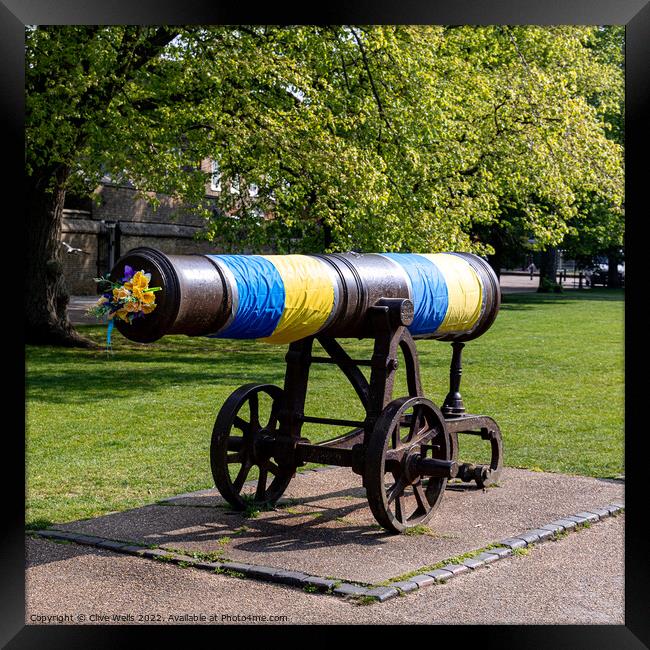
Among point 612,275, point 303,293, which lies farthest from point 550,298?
point 303,293

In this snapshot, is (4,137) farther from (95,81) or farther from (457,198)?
(457,198)

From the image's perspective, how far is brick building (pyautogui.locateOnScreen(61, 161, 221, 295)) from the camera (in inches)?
1316

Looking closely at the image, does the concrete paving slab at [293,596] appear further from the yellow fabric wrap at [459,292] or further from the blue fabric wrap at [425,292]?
the yellow fabric wrap at [459,292]

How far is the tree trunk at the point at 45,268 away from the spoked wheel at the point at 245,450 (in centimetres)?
1268

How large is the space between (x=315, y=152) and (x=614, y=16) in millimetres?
12912

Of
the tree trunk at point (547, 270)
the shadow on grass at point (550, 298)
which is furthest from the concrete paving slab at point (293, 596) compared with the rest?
the tree trunk at point (547, 270)

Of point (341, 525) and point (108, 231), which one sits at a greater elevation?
point (108, 231)

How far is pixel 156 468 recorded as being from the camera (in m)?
9.55

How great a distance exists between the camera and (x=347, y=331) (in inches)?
291

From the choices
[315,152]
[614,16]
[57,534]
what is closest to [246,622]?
[57,534]

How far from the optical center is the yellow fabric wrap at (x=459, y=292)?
7984 millimetres

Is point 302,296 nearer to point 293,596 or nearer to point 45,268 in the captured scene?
point 293,596

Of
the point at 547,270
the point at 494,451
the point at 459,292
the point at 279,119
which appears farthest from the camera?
the point at 547,270

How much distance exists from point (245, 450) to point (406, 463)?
47.9 inches
